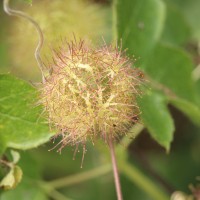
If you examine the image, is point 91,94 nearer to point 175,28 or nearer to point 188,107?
point 188,107

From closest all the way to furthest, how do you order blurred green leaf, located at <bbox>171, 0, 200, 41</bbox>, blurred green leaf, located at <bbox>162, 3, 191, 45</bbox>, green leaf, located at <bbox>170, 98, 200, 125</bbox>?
green leaf, located at <bbox>170, 98, 200, 125</bbox> → blurred green leaf, located at <bbox>162, 3, 191, 45</bbox> → blurred green leaf, located at <bbox>171, 0, 200, 41</bbox>

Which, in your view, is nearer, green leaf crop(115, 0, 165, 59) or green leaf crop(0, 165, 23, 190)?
green leaf crop(0, 165, 23, 190)

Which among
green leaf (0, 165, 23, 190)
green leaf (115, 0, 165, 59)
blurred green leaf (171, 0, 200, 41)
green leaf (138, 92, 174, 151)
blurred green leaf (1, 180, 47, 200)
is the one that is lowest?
blurred green leaf (1, 180, 47, 200)

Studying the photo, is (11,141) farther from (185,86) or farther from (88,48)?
(185,86)

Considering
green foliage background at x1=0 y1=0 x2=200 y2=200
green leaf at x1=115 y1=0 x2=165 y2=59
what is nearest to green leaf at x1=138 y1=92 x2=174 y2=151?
green foliage background at x1=0 y1=0 x2=200 y2=200

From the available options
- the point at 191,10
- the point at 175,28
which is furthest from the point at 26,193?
the point at 191,10

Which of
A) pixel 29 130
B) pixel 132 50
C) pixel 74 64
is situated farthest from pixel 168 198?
pixel 74 64

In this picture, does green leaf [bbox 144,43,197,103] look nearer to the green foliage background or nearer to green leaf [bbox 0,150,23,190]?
the green foliage background
